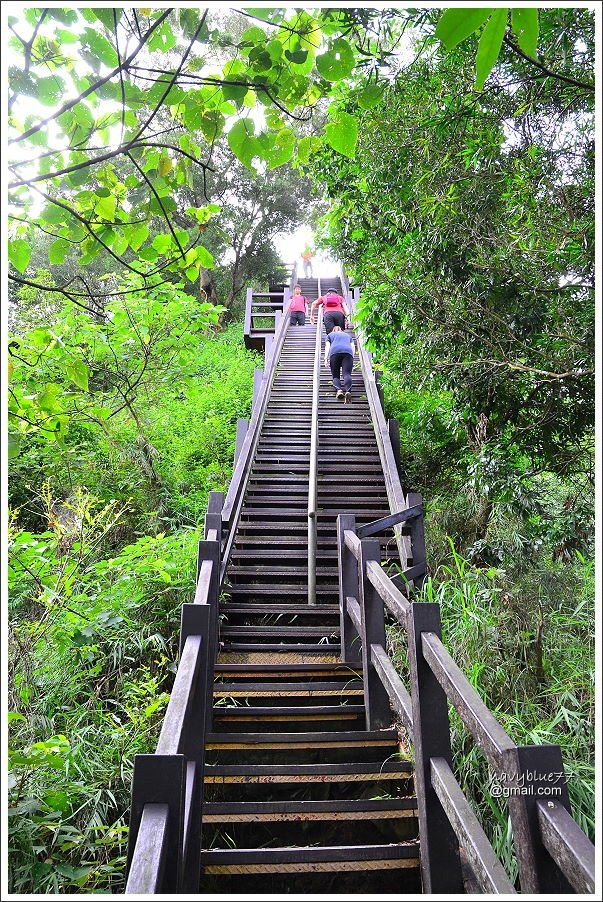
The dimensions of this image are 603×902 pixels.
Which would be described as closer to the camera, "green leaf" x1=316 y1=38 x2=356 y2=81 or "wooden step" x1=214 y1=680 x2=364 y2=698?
"green leaf" x1=316 y1=38 x2=356 y2=81

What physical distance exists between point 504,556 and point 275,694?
1911 millimetres

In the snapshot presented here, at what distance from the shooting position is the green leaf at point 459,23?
1.14 m

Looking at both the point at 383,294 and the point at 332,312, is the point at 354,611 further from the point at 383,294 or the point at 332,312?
the point at 332,312

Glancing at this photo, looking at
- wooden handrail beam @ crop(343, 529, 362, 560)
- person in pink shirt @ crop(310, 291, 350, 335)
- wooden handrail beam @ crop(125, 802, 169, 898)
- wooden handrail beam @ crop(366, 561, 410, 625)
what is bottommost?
wooden handrail beam @ crop(125, 802, 169, 898)

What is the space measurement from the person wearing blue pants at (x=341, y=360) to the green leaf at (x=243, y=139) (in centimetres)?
759

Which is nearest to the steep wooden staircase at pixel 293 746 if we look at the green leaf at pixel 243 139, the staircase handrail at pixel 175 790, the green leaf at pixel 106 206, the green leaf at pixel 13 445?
the staircase handrail at pixel 175 790

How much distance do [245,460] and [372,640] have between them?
3.37 m

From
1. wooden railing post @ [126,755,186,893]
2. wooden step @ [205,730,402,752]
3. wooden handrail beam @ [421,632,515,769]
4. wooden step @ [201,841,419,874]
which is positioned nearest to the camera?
wooden railing post @ [126,755,186,893]

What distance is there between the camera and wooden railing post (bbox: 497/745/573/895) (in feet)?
5.47

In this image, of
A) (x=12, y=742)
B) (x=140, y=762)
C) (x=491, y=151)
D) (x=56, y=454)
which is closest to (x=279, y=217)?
(x=56, y=454)

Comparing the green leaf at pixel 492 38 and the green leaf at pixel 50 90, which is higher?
the green leaf at pixel 50 90

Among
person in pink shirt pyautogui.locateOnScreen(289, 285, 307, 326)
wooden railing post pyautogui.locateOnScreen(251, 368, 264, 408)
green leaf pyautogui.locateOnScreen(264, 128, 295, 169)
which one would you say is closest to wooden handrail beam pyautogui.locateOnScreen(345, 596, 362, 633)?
green leaf pyautogui.locateOnScreen(264, 128, 295, 169)

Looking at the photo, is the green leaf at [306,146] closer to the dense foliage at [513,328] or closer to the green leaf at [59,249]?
the green leaf at [59,249]

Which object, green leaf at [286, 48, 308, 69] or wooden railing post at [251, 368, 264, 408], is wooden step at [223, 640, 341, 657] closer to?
green leaf at [286, 48, 308, 69]
